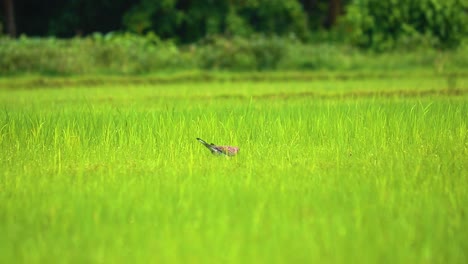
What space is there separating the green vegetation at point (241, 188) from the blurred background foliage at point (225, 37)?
26.0 feet

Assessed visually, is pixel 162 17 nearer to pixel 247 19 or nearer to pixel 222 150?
pixel 247 19

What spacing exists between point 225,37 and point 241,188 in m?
16.5

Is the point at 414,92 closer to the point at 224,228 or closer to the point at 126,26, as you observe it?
the point at 224,228

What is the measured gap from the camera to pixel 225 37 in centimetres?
1977

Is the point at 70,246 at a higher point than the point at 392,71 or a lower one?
higher

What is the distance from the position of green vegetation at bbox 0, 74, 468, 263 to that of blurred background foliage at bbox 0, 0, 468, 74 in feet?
26.0

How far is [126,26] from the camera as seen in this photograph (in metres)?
23.1

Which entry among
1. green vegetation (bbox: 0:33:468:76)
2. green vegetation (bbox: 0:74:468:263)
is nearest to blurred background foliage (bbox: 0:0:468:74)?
green vegetation (bbox: 0:33:468:76)

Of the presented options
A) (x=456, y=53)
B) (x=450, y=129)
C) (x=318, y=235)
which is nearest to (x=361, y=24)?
(x=456, y=53)

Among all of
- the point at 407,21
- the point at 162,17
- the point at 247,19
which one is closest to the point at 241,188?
the point at 407,21

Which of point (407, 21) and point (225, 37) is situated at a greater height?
point (407, 21)

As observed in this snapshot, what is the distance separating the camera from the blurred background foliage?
14711 mm

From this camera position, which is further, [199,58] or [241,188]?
[199,58]

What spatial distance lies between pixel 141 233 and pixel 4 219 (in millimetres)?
647
